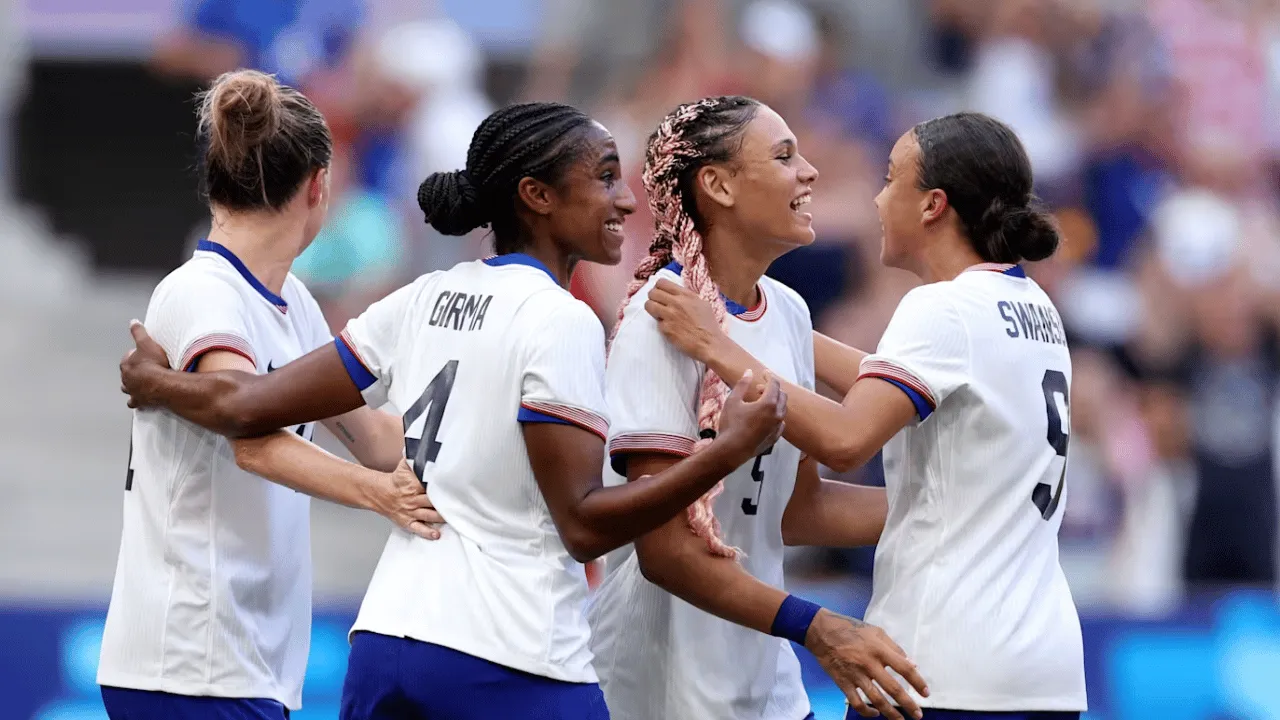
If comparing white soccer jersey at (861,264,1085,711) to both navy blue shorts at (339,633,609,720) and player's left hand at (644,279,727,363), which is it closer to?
player's left hand at (644,279,727,363)

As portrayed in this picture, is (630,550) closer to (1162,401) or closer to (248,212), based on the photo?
(248,212)

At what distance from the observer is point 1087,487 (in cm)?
792

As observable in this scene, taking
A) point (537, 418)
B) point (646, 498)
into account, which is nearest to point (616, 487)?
point (646, 498)

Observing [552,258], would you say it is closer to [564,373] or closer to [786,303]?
[564,373]

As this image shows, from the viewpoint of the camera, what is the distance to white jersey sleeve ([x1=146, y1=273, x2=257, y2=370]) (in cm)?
367

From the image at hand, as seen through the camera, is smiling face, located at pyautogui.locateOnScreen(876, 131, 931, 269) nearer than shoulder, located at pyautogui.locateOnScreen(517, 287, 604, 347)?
No

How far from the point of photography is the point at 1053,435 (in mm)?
3637

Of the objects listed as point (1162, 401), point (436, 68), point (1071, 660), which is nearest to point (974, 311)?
point (1071, 660)

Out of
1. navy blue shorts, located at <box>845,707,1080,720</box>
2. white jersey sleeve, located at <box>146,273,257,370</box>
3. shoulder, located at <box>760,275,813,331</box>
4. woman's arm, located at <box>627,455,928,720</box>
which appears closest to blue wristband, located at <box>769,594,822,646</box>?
woman's arm, located at <box>627,455,928,720</box>

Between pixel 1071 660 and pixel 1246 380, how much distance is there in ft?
17.3

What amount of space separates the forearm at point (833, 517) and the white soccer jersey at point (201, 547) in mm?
1203

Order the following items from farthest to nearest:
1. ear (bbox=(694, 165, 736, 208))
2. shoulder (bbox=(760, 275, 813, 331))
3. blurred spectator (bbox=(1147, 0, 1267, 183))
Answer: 1. blurred spectator (bbox=(1147, 0, 1267, 183))
2. shoulder (bbox=(760, 275, 813, 331))
3. ear (bbox=(694, 165, 736, 208))

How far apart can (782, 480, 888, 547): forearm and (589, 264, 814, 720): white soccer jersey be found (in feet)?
0.59

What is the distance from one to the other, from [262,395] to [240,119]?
26.9 inches
